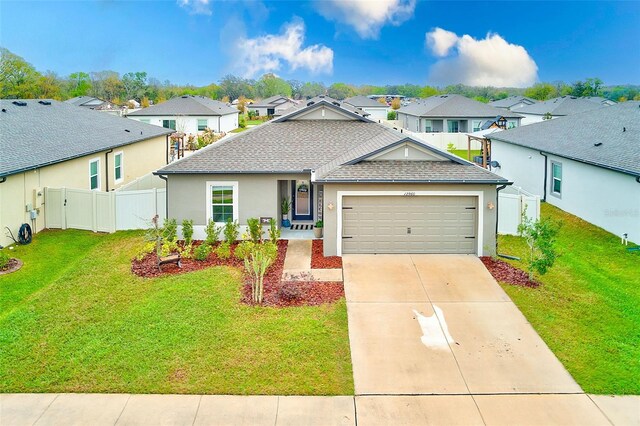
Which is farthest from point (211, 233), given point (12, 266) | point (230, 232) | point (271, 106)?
point (271, 106)

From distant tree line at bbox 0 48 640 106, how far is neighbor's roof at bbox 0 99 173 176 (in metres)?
28.2

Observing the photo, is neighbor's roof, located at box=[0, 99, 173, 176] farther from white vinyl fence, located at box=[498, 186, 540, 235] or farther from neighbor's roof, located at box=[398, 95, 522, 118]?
neighbor's roof, located at box=[398, 95, 522, 118]

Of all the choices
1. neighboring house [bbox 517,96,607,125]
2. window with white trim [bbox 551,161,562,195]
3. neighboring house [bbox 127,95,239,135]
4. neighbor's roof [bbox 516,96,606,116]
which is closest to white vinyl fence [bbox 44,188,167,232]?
window with white trim [bbox 551,161,562,195]

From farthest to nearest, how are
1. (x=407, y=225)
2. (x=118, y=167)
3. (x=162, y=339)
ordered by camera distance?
(x=118, y=167)
(x=407, y=225)
(x=162, y=339)

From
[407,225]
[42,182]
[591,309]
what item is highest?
[42,182]

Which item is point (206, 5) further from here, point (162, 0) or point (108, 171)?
point (108, 171)

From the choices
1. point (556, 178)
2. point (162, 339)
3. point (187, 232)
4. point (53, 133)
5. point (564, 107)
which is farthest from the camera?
point (564, 107)

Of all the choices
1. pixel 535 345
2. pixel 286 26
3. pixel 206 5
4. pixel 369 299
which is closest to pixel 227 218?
pixel 369 299

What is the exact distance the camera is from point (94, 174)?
Result: 23.2m

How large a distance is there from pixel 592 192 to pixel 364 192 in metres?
9.90

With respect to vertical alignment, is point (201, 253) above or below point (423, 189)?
below

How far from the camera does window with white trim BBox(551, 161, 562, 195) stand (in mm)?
23578

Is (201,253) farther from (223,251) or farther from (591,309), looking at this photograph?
(591,309)

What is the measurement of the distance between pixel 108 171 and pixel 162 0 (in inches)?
1419
